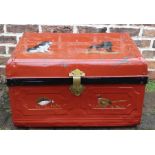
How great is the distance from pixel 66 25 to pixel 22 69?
599mm

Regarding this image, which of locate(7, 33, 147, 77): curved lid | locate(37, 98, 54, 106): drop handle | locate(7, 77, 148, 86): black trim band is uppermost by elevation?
locate(7, 33, 147, 77): curved lid

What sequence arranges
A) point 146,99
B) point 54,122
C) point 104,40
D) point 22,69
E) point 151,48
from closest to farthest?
point 22,69 → point 54,122 → point 104,40 → point 146,99 → point 151,48

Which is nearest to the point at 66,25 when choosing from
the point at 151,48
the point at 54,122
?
the point at 151,48

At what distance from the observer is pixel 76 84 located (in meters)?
1.49

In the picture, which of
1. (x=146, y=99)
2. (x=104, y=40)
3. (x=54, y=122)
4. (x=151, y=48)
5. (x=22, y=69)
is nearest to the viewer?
(x=22, y=69)

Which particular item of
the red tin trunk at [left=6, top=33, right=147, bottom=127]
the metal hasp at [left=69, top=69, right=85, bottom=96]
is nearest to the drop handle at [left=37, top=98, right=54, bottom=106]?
the red tin trunk at [left=6, top=33, right=147, bottom=127]

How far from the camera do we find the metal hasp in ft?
4.87

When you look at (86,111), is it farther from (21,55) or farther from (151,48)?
(151,48)

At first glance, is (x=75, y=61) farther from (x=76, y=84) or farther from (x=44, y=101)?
(x=44, y=101)

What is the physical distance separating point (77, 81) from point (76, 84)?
0.02 metres

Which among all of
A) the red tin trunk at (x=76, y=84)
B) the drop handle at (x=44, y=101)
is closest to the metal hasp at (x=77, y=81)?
the red tin trunk at (x=76, y=84)

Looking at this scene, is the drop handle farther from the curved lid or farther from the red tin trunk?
the curved lid

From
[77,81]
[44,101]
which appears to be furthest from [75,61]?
[44,101]

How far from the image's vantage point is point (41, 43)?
5.47 ft
